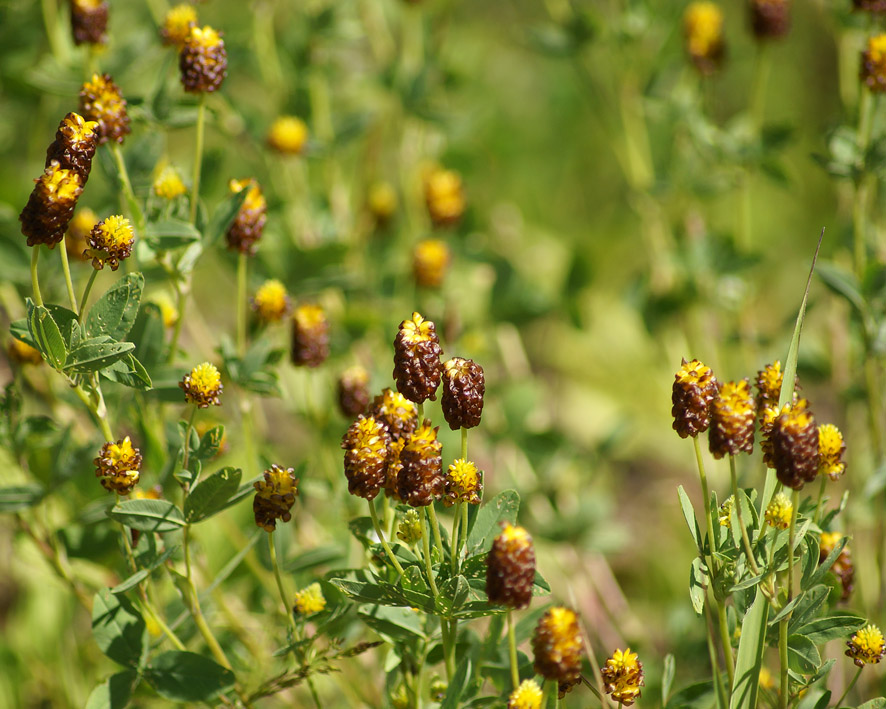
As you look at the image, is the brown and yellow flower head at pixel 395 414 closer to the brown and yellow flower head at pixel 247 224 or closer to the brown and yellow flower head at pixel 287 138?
the brown and yellow flower head at pixel 247 224

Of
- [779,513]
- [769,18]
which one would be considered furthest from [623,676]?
[769,18]

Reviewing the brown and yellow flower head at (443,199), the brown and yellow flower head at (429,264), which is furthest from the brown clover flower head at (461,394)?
the brown and yellow flower head at (443,199)

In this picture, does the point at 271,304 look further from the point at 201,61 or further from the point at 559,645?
the point at 559,645

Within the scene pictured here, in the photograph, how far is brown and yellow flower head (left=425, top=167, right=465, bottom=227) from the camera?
1795 millimetres

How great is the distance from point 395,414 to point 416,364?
0.11 m

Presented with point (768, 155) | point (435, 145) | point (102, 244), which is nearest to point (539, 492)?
point (768, 155)

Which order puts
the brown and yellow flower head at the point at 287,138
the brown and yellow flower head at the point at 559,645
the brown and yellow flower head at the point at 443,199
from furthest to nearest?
the brown and yellow flower head at the point at 443,199 → the brown and yellow flower head at the point at 287,138 → the brown and yellow flower head at the point at 559,645

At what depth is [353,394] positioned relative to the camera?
4.06ft

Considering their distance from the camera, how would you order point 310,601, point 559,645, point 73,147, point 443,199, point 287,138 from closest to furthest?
1. point 559,645
2. point 73,147
3. point 310,601
4. point 287,138
5. point 443,199

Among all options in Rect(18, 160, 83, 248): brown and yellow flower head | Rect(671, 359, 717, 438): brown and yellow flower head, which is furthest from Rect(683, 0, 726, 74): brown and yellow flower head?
Rect(18, 160, 83, 248): brown and yellow flower head

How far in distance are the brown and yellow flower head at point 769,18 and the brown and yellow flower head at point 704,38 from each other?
0.07m

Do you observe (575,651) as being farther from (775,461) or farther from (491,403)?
(491,403)

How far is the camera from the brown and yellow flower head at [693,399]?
837 millimetres

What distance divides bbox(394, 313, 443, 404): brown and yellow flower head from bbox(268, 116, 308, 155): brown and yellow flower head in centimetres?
90
